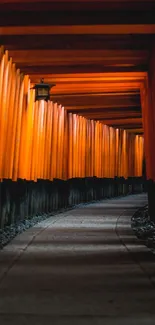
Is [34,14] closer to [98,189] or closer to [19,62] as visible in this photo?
[19,62]

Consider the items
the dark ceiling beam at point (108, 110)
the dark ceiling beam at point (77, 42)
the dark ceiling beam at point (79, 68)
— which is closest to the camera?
the dark ceiling beam at point (77, 42)

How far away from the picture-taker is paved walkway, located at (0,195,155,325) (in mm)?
3184

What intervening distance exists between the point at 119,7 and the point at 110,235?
4191mm

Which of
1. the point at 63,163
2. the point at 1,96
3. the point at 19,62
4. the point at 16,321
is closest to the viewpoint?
the point at 16,321

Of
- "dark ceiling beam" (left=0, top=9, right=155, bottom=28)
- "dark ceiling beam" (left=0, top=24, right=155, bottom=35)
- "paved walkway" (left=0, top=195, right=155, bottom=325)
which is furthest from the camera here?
"dark ceiling beam" (left=0, top=24, right=155, bottom=35)

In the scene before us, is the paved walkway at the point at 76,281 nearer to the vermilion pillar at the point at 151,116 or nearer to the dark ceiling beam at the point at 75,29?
the vermilion pillar at the point at 151,116

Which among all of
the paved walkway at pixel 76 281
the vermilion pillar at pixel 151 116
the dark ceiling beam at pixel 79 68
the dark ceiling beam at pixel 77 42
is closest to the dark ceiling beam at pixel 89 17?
the dark ceiling beam at pixel 77 42

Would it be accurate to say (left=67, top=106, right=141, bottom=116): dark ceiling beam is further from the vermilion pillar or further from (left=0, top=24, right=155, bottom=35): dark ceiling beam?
(left=0, top=24, right=155, bottom=35): dark ceiling beam

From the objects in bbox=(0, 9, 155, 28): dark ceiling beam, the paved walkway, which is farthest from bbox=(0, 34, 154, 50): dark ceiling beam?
the paved walkway

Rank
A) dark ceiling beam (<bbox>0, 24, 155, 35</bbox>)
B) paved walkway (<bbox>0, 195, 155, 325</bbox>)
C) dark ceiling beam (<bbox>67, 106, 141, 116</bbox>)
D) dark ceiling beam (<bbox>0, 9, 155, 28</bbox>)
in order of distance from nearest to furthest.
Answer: paved walkway (<bbox>0, 195, 155, 325</bbox>)
dark ceiling beam (<bbox>0, 9, 155, 28</bbox>)
dark ceiling beam (<bbox>0, 24, 155, 35</bbox>)
dark ceiling beam (<bbox>67, 106, 141, 116</bbox>)

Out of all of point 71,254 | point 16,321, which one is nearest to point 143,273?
point 71,254

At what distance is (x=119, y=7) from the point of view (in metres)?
6.69

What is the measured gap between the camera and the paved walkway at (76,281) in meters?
3.18

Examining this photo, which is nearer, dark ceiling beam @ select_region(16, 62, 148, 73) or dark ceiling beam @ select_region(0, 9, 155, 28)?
dark ceiling beam @ select_region(0, 9, 155, 28)
